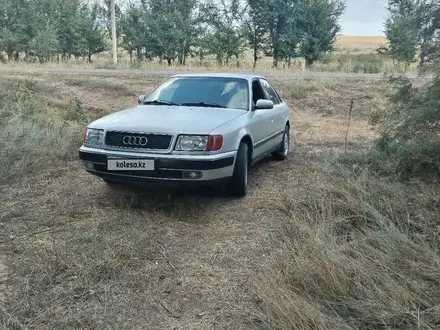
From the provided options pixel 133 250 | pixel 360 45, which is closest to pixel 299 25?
pixel 133 250

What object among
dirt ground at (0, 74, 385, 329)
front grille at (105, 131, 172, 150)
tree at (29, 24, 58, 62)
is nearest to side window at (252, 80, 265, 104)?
dirt ground at (0, 74, 385, 329)

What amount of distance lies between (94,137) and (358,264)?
119 inches

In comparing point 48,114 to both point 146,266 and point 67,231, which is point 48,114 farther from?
point 146,266

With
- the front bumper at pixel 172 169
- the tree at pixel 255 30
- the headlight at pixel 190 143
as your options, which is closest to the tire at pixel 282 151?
the front bumper at pixel 172 169

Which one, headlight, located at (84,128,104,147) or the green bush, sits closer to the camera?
headlight, located at (84,128,104,147)

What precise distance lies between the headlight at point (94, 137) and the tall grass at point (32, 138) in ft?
5.50

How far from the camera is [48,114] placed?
9453 millimetres

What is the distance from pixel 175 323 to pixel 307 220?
177cm

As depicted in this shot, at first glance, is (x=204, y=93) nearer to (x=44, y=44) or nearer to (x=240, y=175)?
(x=240, y=175)

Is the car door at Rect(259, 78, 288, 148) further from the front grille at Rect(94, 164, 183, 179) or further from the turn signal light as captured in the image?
the front grille at Rect(94, 164, 183, 179)

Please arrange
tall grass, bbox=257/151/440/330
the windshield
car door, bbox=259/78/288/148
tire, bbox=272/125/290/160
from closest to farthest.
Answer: tall grass, bbox=257/151/440/330, the windshield, car door, bbox=259/78/288/148, tire, bbox=272/125/290/160

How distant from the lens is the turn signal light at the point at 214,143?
14.1 feet

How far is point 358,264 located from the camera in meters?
2.99

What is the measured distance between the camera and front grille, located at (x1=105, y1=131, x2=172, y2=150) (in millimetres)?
4293
